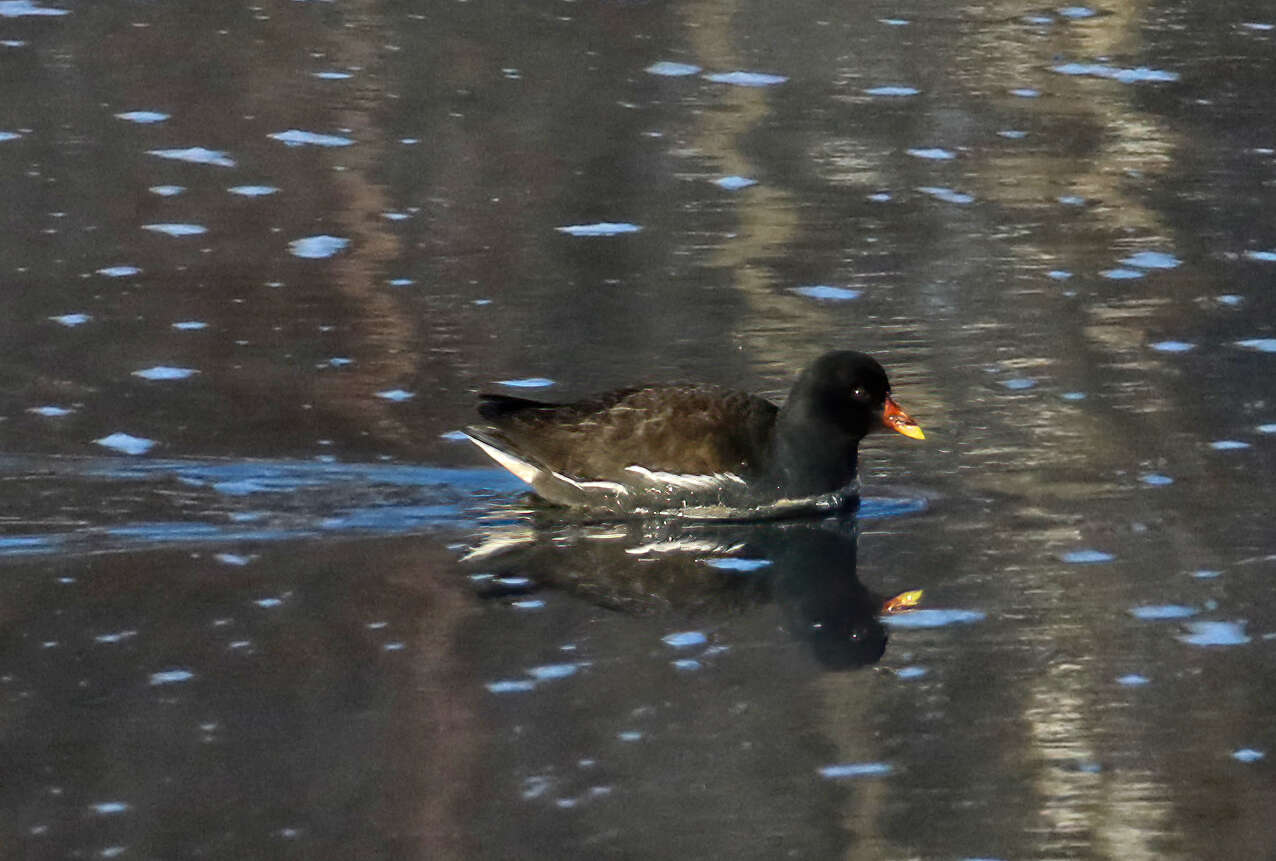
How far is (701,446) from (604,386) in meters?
1.49

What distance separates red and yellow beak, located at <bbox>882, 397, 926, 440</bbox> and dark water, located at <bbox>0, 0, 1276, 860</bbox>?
0.28m

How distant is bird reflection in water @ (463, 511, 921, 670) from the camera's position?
340 inches

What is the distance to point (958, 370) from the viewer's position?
11219 mm

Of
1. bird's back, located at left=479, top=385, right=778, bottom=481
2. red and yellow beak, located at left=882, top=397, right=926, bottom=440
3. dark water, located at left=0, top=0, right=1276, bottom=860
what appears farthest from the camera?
red and yellow beak, located at left=882, top=397, right=926, bottom=440

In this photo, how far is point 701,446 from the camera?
962 cm

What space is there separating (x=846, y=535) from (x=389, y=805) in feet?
10.0

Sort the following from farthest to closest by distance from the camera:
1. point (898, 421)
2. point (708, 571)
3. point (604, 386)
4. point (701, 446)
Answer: point (604, 386)
point (898, 421)
point (701, 446)
point (708, 571)

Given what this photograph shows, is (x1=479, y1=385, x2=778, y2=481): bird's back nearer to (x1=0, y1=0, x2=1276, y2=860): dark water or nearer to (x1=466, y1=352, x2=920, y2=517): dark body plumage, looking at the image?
(x1=466, y1=352, x2=920, y2=517): dark body plumage

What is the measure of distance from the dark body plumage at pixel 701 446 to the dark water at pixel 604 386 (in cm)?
18

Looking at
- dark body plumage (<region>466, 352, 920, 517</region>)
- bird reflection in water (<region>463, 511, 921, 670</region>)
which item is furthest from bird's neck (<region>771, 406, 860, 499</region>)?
bird reflection in water (<region>463, 511, 921, 670</region>)

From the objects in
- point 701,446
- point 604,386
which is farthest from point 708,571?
point 604,386

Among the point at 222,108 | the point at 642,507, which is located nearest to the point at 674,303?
the point at 642,507

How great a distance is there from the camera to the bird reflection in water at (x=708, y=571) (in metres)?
8.63

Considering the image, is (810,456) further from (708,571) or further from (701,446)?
(708,571)
